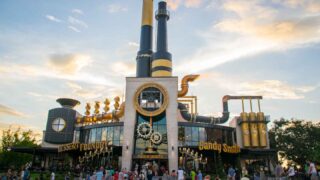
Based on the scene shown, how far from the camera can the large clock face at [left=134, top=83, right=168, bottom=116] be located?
146ft

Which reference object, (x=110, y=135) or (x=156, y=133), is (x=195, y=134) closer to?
(x=156, y=133)

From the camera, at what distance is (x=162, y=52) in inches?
2356

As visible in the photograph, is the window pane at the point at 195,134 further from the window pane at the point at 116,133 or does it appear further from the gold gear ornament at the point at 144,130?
the window pane at the point at 116,133

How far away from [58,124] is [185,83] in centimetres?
2731

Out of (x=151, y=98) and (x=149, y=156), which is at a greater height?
(x=151, y=98)

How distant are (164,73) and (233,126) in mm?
17751

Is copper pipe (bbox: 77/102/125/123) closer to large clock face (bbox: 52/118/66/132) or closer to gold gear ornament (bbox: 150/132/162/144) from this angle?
large clock face (bbox: 52/118/66/132)

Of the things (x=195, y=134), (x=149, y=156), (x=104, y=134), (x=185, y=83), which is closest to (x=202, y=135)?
(x=195, y=134)

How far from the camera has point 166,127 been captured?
43750 mm

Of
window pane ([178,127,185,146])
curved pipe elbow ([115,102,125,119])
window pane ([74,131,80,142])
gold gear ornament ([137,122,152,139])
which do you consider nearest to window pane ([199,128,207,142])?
window pane ([178,127,185,146])

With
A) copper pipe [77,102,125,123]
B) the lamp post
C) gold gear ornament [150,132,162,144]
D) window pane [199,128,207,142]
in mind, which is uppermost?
copper pipe [77,102,125,123]

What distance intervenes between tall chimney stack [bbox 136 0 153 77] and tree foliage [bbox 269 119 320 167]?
34.1m

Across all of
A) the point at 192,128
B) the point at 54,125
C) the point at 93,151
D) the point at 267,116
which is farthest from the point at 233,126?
the point at 54,125

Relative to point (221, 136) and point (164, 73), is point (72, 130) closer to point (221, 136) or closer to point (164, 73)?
point (164, 73)
